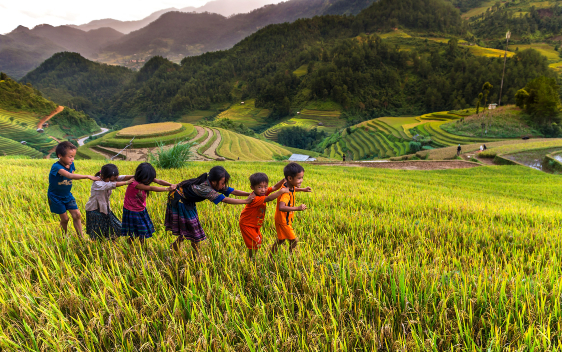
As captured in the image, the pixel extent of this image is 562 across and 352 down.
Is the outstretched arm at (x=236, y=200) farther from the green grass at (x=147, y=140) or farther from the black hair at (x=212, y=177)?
the green grass at (x=147, y=140)

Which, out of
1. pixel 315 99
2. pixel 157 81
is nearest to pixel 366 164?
pixel 315 99

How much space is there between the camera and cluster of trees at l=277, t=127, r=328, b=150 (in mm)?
87769

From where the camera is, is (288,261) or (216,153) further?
(216,153)

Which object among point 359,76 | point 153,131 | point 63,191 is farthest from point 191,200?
point 359,76

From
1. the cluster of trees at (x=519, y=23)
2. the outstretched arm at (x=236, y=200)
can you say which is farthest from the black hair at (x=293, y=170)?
the cluster of trees at (x=519, y=23)

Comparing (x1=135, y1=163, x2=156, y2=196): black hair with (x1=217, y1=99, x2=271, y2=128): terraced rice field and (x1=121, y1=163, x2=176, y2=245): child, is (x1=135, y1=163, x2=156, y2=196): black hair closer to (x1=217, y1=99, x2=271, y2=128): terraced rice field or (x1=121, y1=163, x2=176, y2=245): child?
(x1=121, y1=163, x2=176, y2=245): child

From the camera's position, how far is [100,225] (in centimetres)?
364

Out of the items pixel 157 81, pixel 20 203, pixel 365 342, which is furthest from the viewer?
pixel 157 81

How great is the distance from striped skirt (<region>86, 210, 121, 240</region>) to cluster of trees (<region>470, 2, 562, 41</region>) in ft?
642

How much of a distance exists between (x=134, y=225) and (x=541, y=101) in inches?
2259

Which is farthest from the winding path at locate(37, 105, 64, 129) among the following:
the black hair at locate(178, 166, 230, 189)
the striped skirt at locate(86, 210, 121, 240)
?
the black hair at locate(178, 166, 230, 189)

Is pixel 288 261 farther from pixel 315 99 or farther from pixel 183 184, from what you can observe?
pixel 315 99

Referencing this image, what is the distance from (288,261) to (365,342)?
1.15 metres

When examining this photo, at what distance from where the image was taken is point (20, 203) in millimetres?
5117
